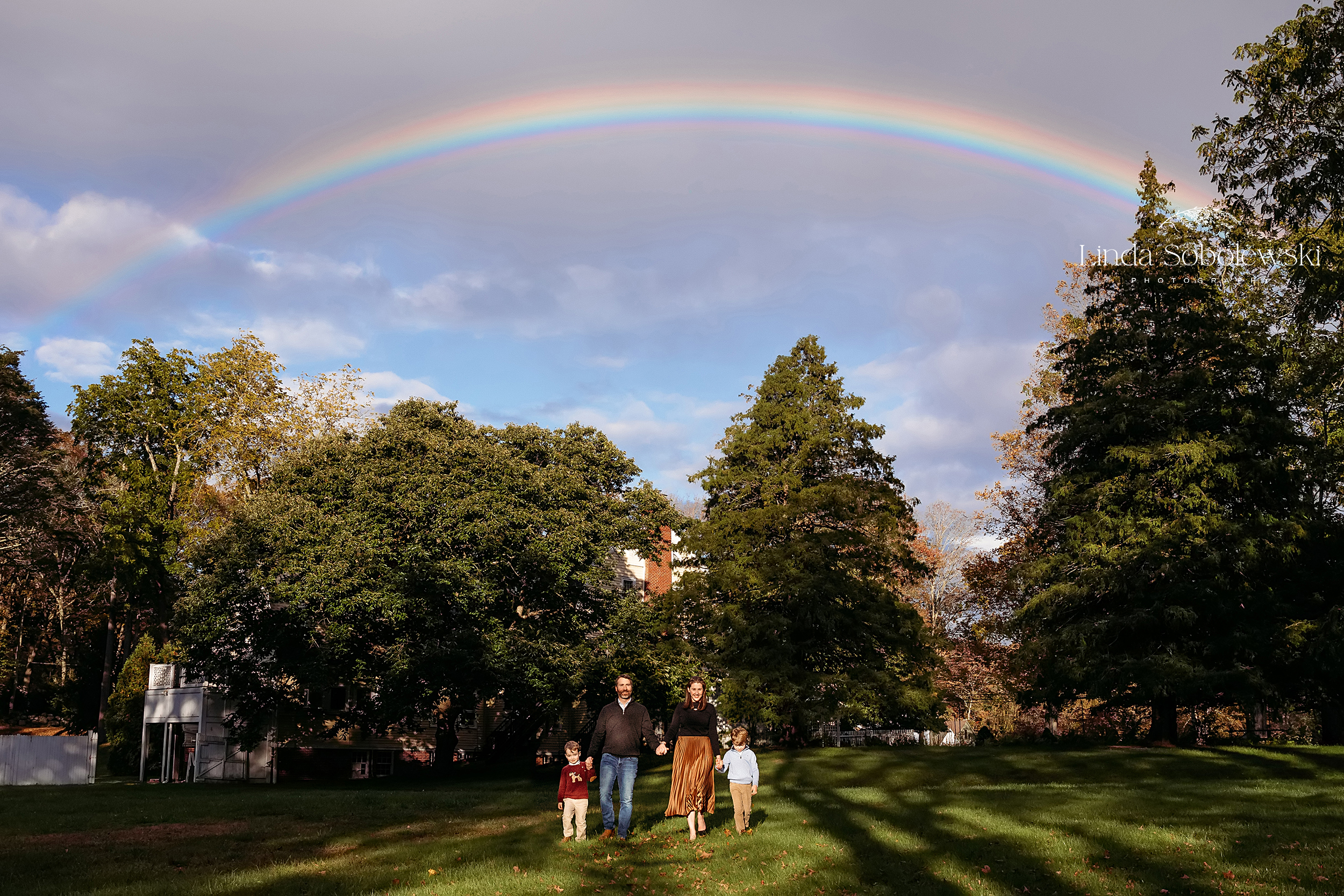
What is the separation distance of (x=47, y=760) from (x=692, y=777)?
27769 millimetres

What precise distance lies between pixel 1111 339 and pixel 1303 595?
863cm

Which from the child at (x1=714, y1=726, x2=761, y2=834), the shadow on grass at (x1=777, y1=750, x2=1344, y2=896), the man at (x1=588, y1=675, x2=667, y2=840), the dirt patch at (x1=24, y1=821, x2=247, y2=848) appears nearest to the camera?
the shadow on grass at (x1=777, y1=750, x2=1344, y2=896)

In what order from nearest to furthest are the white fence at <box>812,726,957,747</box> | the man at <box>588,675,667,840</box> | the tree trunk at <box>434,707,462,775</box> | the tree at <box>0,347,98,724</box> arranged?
the man at <box>588,675,667,840</box> → the tree trunk at <box>434,707,462,775</box> → the tree at <box>0,347,98,724</box> → the white fence at <box>812,726,957,747</box>

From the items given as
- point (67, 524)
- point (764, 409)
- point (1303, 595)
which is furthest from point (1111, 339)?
point (67, 524)

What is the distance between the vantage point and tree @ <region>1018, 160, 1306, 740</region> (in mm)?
26344

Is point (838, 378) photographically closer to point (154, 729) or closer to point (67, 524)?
point (154, 729)

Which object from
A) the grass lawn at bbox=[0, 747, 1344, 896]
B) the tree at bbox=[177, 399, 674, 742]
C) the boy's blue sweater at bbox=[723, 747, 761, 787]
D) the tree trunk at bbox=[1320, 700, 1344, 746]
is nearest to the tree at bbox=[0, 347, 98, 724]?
the tree at bbox=[177, 399, 674, 742]

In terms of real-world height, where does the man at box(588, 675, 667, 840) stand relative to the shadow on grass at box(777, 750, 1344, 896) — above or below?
above

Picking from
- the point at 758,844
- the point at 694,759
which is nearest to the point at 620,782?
the point at 694,759

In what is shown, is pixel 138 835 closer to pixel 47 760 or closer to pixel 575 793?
pixel 575 793

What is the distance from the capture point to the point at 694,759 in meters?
13.1

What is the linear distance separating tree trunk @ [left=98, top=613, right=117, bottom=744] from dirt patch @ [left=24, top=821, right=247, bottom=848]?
34.8m

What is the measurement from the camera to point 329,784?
33625 mm

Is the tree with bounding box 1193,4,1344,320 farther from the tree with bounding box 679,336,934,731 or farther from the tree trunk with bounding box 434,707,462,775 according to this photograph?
the tree trunk with bounding box 434,707,462,775
